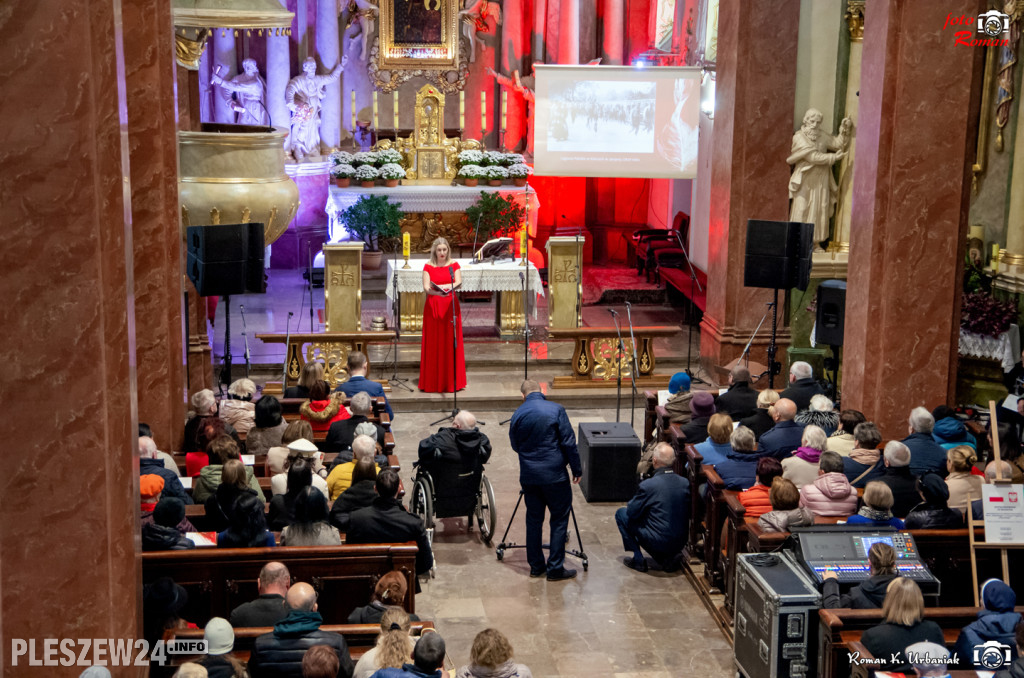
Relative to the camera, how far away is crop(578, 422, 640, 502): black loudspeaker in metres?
10.8

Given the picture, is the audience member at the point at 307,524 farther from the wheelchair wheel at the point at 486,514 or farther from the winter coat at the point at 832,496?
the winter coat at the point at 832,496

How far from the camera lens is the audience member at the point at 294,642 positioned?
5883 millimetres

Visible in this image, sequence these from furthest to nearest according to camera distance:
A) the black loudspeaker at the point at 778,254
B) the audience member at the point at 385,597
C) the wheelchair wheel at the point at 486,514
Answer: the black loudspeaker at the point at 778,254 → the wheelchair wheel at the point at 486,514 → the audience member at the point at 385,597

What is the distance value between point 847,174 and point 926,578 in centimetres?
757

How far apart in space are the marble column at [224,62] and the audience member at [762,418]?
1198 centimetres

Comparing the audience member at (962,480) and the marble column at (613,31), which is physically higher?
the marble column at (613,31)

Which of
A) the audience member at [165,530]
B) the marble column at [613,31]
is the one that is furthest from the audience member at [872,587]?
the marble column at [613,31]

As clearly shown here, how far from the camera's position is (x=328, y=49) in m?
20.2

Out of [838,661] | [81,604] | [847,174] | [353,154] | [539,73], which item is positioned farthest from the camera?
[353,154]

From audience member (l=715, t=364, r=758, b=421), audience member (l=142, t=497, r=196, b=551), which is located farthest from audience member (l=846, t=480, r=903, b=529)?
audience member (l=142, t=497, r=196, b=551)

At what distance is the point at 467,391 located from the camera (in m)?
14.0

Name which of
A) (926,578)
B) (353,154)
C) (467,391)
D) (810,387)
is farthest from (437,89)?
(926,578)

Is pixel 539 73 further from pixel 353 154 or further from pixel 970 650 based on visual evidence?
pixel 970 650

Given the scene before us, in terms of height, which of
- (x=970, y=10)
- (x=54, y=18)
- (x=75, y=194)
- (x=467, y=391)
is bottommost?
(x=467, y=391)
